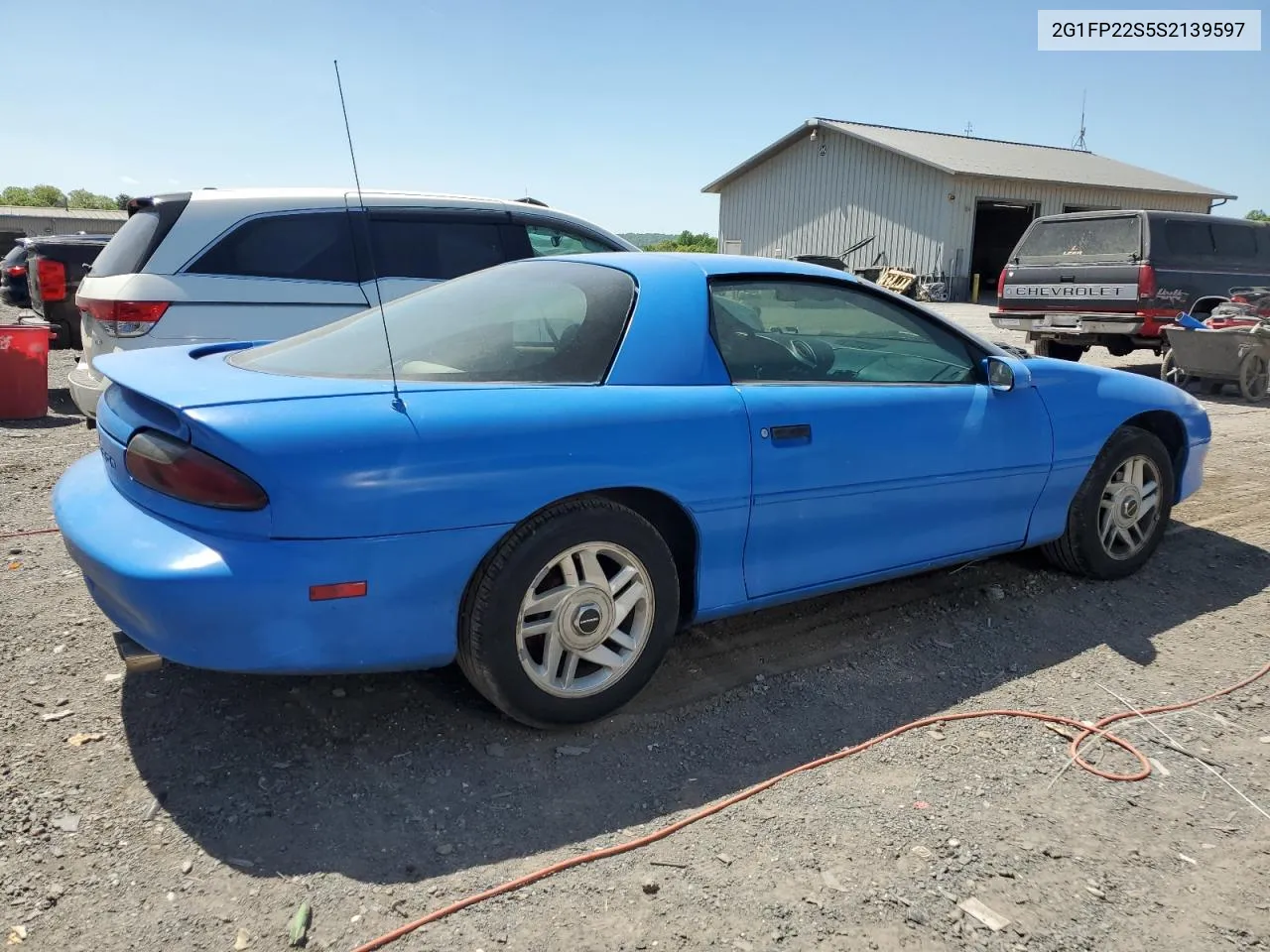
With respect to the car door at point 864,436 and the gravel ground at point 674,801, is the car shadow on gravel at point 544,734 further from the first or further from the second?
the car door at point 864,436

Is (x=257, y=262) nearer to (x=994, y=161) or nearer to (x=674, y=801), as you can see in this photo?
(x=674, y=801)

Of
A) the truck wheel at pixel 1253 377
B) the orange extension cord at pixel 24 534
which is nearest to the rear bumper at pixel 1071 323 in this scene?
the truck wheel at pixel 1253 377

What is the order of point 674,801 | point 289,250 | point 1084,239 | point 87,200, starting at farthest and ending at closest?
point 87,200 < point 1084,239 < point 289,250 < point 674,801

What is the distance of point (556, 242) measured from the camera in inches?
277

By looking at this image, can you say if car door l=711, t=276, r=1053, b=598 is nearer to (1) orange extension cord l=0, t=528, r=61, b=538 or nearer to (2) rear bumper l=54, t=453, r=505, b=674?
(2) rear bumper l=54, t=453, r=505, b=674

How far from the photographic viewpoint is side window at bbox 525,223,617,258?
6.96 meters

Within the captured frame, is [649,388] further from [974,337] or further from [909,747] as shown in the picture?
[974,337]

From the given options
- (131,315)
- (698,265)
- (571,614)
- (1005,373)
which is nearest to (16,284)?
(131,315)

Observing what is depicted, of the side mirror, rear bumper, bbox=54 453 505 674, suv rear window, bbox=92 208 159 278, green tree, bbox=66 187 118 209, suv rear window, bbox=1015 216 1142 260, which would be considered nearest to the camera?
rear bumper, bbox=54 453 505 674

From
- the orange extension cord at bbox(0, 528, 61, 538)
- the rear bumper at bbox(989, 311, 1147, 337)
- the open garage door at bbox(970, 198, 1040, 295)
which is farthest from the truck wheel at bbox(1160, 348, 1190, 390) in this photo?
the open garage door at bbox(970, 198, 1040, 295)

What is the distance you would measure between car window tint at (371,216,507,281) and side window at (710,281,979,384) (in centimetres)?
332

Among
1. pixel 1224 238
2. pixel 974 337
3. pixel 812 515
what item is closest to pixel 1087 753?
pixel 812 515

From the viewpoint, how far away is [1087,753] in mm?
3006

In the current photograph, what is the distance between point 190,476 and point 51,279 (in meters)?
9.57
